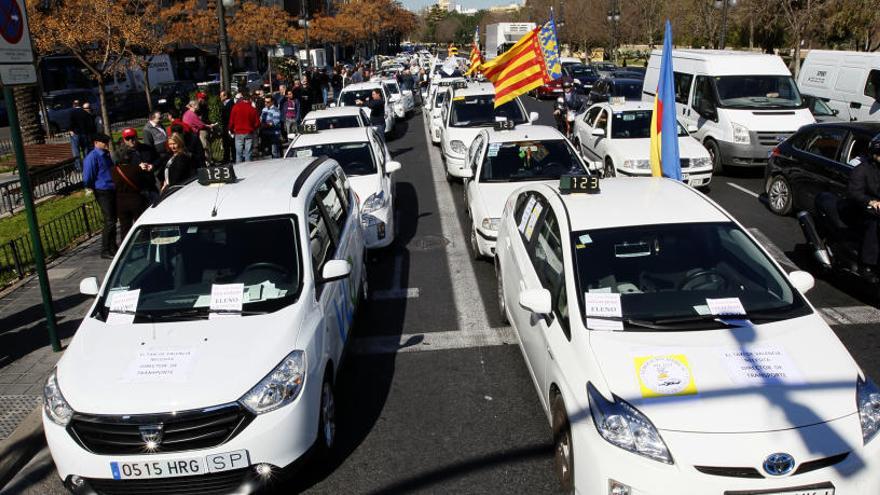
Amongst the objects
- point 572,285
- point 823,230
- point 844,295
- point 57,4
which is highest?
point 57,4

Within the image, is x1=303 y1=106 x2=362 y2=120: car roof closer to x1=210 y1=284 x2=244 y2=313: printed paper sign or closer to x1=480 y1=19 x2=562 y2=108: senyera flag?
x1=480 y1=19 x2=562 y2=108: senyera flag

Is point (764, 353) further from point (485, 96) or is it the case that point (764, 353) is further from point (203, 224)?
point (485, 96)

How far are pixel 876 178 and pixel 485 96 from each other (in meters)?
9.45

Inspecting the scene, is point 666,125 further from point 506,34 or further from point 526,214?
point 506,34

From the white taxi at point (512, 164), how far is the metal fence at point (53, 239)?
19.5 ft

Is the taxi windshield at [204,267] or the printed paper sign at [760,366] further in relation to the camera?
the taxi windshield at [204,267]

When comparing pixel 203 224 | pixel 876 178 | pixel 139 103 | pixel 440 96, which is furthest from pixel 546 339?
pixel 139 103

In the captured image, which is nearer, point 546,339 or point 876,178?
point 546,339

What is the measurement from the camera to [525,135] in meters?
9.92

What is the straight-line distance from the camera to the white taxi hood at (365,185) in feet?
30.6

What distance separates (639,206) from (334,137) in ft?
21.5

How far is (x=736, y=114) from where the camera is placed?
43.1 ft

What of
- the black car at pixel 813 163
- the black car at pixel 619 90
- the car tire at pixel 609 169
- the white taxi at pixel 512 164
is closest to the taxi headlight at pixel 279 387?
the white taxi at pixel 512 164

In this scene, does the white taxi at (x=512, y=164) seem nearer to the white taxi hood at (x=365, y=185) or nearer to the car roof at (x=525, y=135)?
the car roof at (x=525, y=135)
